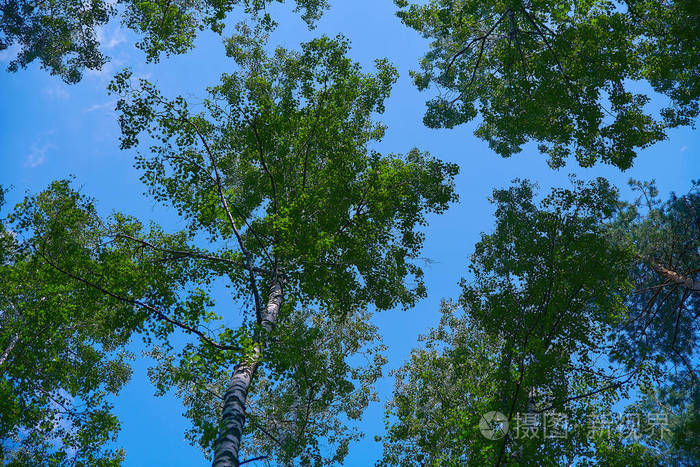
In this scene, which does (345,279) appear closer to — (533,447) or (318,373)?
(318,373)

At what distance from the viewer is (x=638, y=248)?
1412 cm

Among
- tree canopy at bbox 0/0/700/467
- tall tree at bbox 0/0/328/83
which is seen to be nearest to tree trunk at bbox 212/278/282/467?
tree canopy at bbox 0/0/700/467

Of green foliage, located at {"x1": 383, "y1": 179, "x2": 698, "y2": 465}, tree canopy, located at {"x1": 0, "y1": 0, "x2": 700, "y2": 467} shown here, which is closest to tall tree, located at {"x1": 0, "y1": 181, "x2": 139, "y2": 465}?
tree canopy, located at {"x1": 0, "y1": 0, "x2": 700, "y2": 467}

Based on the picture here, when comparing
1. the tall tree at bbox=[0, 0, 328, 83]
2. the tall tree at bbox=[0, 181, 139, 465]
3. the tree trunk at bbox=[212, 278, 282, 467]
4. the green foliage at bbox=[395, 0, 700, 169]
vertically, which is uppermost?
the tall tree at bbox=[0, 0, 328, 83]

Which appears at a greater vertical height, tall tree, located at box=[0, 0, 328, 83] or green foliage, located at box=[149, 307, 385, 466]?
tall tree, located at box=[0, 0, 328, 83]

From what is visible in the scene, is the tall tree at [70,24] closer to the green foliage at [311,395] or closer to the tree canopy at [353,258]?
the tree canopy at [353,258]

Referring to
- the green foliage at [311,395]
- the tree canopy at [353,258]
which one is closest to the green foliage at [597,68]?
the tree canopy at [353,258]

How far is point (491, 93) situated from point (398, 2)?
5.91 metres

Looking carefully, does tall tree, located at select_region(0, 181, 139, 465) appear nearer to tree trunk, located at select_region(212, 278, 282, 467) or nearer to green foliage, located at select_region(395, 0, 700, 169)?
tree trunk, located at select_region(212, 278, 282, 467)

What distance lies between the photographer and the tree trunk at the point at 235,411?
6312 mm

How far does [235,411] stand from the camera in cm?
698

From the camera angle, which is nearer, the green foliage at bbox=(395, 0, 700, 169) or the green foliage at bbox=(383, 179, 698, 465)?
the green foliage at bbox=(383, 179, 698, 465)

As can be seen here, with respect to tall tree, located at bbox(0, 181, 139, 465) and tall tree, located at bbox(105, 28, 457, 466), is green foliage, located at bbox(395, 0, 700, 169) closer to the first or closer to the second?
tall tree, located at bbox(105, 28, 457, 466)

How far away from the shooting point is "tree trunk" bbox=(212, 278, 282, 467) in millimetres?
6312
